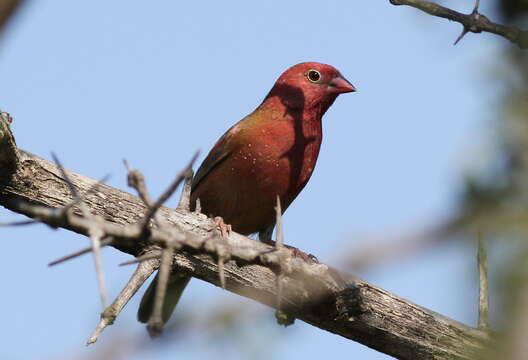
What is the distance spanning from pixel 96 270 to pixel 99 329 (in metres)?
1.53

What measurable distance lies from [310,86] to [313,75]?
0.49 ft

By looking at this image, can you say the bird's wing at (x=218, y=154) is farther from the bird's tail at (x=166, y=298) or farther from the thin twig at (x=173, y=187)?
the thin twig at (x=173, y=187)

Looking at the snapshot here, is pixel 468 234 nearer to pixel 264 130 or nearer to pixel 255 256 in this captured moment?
pixel 255 256

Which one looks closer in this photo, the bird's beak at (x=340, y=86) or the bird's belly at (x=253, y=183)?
the bird's belly at (x=253, y=183)

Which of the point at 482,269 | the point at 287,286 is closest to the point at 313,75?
the point at 287,286

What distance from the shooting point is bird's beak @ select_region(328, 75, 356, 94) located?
6.63 metres

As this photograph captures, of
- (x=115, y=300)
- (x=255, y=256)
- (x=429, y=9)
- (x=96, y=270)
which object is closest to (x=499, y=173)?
(x=96, y=270)

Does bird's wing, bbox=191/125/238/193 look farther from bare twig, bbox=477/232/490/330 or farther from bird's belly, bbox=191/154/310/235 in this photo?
bare twig, bbox=477/232/490/330

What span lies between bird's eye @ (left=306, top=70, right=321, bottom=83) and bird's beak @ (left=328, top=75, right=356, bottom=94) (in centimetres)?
13

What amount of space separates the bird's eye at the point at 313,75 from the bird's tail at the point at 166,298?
6.89 ft

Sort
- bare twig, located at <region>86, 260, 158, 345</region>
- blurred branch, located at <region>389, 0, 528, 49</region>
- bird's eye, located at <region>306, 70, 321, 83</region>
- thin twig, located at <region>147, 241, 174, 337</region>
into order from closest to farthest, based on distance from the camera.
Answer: thin twig, located at <region>147, 241, 174, 337</region> < blurred branch, located at <region>389, 0, 528, 49</region> < bare twig, located at <region>86, 260, 158, 345</region> < bird's eye, located at <region>306, 70, 321, 83</region>

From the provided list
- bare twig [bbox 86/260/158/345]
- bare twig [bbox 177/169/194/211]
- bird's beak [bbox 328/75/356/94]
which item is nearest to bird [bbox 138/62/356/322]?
bird's beak [bbox 328/75/356/94]

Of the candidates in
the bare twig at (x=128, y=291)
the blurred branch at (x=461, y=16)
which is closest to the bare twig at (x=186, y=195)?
the bare twig at (x=128, y=291)

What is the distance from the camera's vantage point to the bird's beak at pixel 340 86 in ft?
21.8
